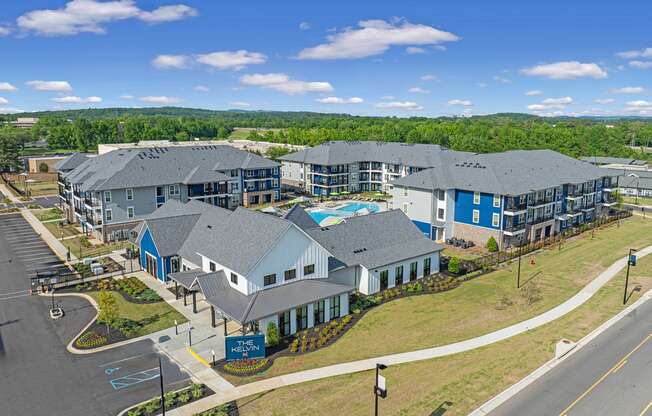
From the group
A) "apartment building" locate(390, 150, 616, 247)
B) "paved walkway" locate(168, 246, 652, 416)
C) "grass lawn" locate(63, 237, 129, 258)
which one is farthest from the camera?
"apartment building" locate(390, 150, 616, 247)


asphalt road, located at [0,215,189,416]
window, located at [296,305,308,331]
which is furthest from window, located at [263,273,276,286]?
asphalt road, located at [0,215,189,416]

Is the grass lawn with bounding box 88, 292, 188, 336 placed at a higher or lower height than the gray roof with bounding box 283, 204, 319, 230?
lower

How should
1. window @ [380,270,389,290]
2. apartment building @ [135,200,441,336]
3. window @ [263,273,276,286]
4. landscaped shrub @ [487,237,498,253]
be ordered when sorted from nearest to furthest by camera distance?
apartment building @ [135,200,441,336] < window @ [263,273,276,286] < window @ [380,270,389,290] < landscaped shrub @ [487,237,498,253]

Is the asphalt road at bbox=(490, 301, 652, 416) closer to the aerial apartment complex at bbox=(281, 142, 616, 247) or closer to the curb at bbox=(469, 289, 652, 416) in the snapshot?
the curb at bbox=(469, 289, 652, 416)

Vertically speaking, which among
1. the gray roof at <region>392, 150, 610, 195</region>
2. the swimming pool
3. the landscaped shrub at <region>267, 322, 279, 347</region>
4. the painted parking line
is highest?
the gray roof at <region>392, 150, 610, 195</region>

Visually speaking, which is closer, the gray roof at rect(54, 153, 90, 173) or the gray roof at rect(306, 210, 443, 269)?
the gray roof at rect(306, 210, 443, 269)

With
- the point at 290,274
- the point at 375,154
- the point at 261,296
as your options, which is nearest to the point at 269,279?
the point at 261,296

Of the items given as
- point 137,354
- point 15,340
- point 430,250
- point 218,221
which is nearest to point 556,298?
point 430,250
